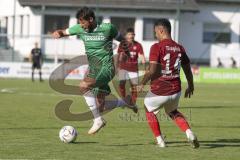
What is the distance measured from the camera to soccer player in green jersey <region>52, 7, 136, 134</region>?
12.0 meters

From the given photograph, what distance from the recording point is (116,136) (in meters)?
12.6

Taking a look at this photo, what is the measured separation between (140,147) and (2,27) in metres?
47.1

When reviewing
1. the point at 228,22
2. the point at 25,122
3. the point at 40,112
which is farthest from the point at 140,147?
the point at 228,22

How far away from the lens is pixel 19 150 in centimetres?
1030

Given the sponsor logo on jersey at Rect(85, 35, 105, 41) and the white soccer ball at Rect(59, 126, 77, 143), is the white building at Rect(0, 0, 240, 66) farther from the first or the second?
the white soccer ball at Rect(59, 126, 77, 143)

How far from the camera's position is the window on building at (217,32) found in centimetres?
6012

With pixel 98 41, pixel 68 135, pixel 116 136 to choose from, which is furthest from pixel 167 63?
pixel 116 136

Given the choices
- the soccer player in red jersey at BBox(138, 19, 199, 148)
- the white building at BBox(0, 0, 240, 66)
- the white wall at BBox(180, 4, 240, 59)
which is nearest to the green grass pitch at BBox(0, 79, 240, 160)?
the soccer player in red jersey at BBox(138, 19, 199, 148)

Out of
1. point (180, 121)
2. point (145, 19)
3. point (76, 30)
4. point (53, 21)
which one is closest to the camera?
point (180, 121)

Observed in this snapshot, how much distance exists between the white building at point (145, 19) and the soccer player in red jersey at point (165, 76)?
38.4m

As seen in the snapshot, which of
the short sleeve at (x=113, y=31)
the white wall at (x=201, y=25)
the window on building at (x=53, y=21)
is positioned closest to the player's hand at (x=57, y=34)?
the short sleeve at (x=113, y=31)

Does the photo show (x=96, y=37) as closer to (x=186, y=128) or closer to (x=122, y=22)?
(x=186, y=128)

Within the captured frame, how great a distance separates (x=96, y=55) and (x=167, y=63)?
6.52 ft

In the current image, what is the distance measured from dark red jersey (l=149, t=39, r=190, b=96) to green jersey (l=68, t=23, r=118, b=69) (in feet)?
5.33
